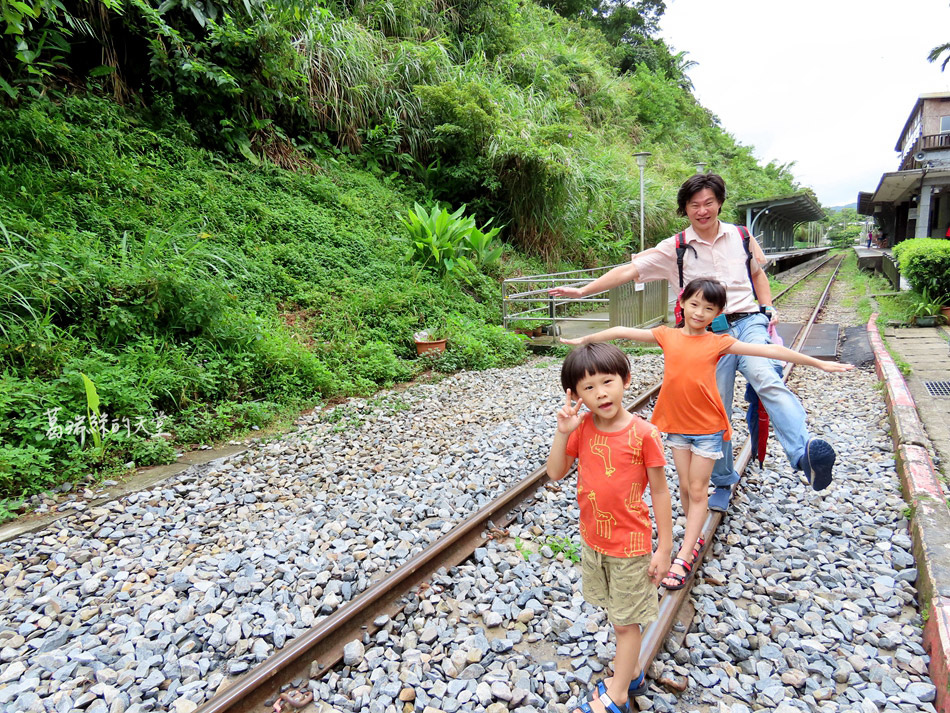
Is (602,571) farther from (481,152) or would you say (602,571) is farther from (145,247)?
(481,152)

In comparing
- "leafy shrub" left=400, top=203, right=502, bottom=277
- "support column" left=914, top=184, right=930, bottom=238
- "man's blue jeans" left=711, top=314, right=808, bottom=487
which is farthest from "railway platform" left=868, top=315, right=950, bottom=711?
"support column" left=914, top=184, right=930, bottom=238

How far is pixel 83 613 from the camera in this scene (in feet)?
8.73

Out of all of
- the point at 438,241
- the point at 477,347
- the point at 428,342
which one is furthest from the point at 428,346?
the point at 438,241

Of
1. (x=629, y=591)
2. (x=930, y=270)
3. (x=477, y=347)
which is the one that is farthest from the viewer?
(x=930, y=270)

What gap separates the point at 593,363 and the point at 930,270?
11899 millimetres

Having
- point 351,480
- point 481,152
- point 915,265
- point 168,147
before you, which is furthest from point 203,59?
point 915,265

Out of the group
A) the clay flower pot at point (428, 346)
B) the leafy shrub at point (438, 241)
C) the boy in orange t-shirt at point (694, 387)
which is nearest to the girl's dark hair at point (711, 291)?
the boy in orange t-shirt at point (694, 387)

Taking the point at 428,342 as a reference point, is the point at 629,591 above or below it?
below

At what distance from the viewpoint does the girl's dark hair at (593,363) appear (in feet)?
5.95

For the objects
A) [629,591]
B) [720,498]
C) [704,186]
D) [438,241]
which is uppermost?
[438,241]

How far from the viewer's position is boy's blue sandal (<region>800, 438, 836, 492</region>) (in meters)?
2.74

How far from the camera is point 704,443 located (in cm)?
267

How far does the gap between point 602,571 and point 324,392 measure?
4799 mm

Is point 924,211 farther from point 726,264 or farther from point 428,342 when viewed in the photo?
point 726,264
